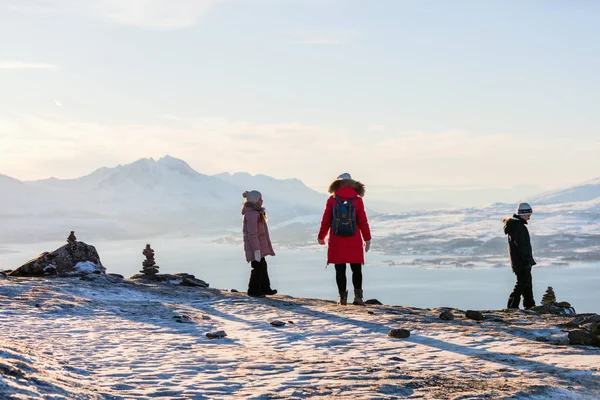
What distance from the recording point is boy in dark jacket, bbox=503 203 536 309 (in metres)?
12.7

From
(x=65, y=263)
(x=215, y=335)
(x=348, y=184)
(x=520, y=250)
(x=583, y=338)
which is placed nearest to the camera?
(x=583, y=338)

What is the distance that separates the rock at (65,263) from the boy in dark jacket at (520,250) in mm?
9457

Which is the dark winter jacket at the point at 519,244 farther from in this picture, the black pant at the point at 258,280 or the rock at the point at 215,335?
the rock at the point at 215,335

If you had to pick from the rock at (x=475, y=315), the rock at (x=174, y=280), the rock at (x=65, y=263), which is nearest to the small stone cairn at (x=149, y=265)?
the rock at (x=174, y=280)

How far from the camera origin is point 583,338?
7492 millimetres

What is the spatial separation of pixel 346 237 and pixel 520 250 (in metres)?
3.73

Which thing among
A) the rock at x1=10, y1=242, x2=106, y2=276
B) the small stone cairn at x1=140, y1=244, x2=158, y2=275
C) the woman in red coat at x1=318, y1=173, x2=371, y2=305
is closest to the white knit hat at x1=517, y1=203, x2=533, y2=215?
the woman in red coat at x1=318, y1=173, x2=371, y2=305

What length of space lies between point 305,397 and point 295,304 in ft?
22.1

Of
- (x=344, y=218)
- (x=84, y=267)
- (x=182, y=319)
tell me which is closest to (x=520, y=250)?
(x=344, y=218)

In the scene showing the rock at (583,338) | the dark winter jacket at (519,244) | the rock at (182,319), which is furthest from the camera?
the dark winter jacket at (519,244)

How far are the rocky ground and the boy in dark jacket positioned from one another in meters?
1.68

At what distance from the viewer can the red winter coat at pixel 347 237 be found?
11336 mm

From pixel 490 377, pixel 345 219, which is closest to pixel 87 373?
pixel 490 377

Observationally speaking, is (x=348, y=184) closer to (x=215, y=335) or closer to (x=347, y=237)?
(x=347, y=237)
